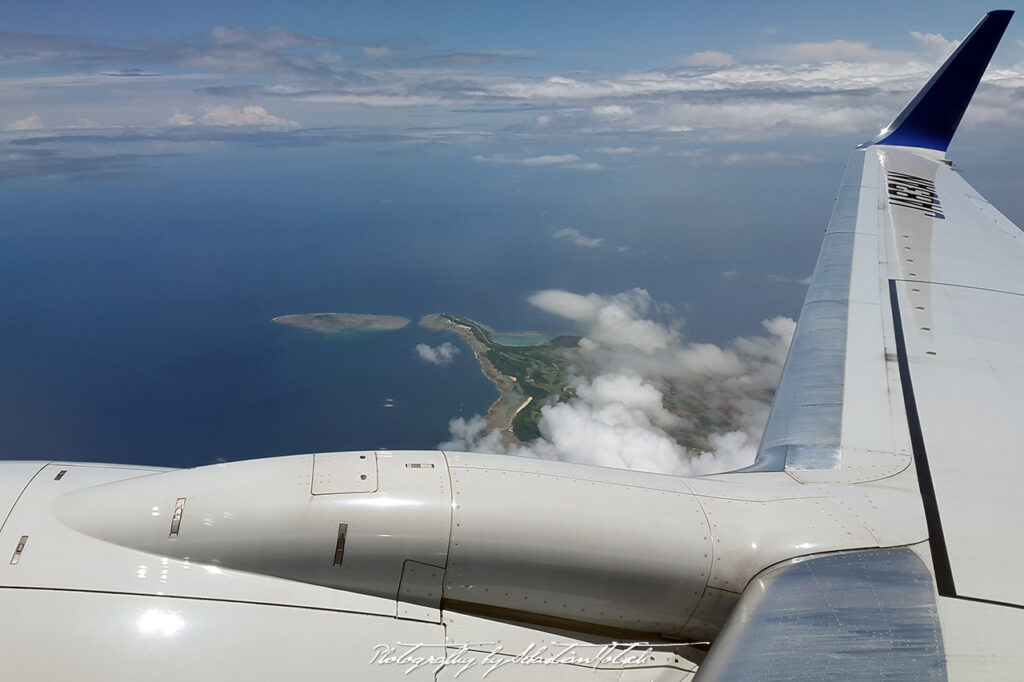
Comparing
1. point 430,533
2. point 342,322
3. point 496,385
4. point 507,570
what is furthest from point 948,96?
point 342,322

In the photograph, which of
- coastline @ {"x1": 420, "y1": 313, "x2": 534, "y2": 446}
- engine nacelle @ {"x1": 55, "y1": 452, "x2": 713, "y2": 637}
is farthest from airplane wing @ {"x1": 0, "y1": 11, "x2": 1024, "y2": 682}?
coastline @ {"x1": 420, "y1": 313, "x2": 534, "y2": 446}

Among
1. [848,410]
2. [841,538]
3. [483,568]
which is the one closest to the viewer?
[483,568]

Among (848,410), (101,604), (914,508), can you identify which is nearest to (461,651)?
(101,604)

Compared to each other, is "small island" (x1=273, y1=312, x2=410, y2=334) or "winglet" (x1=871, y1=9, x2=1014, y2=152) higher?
"winglet" (x1=871, y1=9, x2=1014, y2=152)

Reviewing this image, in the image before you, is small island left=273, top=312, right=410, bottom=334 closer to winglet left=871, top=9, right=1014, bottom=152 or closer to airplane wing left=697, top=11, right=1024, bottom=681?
winglet left=871, top=9, right=1014, bottom=152

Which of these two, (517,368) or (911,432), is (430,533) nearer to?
(911,432)

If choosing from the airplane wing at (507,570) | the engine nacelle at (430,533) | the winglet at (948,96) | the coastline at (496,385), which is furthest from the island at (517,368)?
the engine nacelle at (430,533)

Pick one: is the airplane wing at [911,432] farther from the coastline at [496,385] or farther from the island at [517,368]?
the island at [517,368]

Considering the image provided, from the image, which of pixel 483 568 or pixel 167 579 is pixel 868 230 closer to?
pixel 483 568
